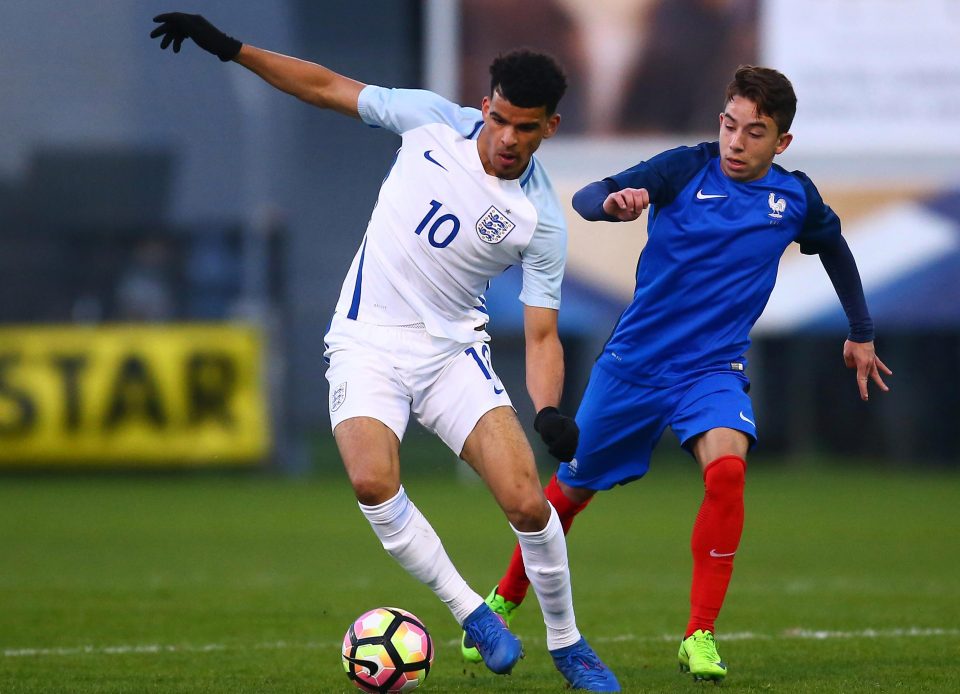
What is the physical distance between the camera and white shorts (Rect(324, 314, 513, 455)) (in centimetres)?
567

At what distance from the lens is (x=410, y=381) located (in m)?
5.73

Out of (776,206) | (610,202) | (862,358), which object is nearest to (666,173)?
(776,206)

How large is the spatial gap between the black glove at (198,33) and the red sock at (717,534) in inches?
100

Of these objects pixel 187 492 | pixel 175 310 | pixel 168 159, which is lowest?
pixel 187 492

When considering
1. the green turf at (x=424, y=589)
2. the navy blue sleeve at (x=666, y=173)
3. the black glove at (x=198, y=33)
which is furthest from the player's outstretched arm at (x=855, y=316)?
the black glove at (x=198, y=33)

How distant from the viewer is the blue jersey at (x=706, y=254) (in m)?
6.18

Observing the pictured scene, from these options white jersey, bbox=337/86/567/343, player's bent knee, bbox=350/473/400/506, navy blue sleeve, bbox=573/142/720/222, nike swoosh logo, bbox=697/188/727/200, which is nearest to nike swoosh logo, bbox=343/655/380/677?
player's bent knee, bbox=350/473/400/506

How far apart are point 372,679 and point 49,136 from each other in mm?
15801

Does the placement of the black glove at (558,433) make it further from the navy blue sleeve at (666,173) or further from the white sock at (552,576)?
the navy blue sleeve at (666,173)

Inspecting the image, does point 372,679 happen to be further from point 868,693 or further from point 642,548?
point 642,548

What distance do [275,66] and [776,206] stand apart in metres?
2.15

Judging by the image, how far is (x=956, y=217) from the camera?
18.2 m

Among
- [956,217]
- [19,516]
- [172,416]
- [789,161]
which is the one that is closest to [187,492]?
[172,416]

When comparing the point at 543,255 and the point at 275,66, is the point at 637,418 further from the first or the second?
the point at 275,66
